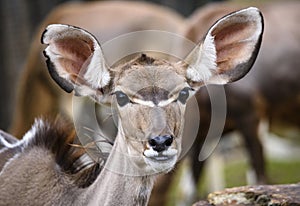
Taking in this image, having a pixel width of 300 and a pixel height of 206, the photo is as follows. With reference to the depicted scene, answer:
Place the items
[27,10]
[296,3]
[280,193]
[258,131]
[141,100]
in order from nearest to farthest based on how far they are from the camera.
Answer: [141,100], [280,193], [258,131], [296,3], [27,10]

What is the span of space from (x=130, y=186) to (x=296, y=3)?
17.3 ft

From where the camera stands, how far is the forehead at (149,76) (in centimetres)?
A: 332

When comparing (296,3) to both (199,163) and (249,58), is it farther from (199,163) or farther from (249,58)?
(249,58)

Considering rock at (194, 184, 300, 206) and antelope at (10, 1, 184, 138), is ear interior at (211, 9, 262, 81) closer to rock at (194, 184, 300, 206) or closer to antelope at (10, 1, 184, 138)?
rock at (194, 184, 300, 206)

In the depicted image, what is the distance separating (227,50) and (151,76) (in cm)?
42

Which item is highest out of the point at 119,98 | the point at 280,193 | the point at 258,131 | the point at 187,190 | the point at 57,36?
the point at 57,36

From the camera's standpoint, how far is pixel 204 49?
3.49 metres

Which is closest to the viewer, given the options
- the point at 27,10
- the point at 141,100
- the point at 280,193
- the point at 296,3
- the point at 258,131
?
the point at 141,100

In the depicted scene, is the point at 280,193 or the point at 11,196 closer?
the point at 11,196

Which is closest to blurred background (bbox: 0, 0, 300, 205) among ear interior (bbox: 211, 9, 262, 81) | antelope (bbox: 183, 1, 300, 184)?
antelope (bbox: 183, 1, 300, 184)

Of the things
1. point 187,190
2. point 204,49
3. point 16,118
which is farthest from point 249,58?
point 16,118

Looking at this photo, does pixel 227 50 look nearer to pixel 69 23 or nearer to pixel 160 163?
pixel 160 163

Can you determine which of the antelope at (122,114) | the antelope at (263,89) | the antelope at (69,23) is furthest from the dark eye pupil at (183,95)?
the antelope at (69,23)

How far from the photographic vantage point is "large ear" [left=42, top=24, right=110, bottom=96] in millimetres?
3369
